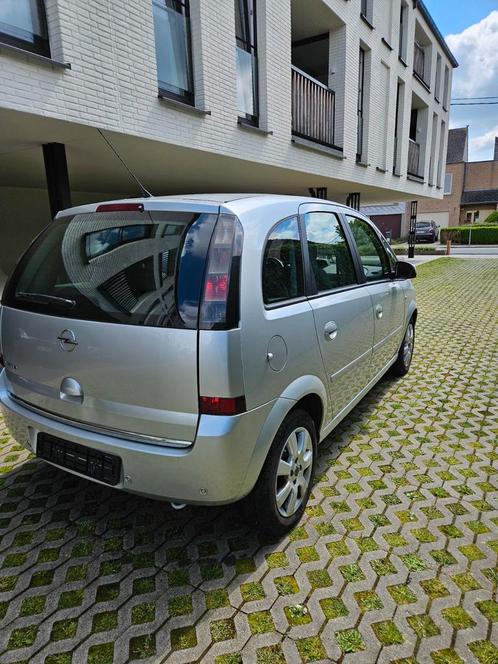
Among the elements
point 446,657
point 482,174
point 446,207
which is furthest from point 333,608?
point 482,174

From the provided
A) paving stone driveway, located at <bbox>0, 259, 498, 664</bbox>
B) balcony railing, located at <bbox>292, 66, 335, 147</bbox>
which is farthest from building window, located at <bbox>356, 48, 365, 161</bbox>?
paving stone driveway, located at <bbox>0, 259, 498, 664</bbox>

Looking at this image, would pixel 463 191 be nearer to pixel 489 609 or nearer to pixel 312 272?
pixel 312 272

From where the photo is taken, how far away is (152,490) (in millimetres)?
1880

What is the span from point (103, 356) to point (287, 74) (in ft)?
23.3

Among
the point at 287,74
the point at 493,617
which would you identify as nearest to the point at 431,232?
the point at 287,74

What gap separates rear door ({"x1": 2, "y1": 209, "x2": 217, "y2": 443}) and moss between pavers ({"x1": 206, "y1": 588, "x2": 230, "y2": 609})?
794mm

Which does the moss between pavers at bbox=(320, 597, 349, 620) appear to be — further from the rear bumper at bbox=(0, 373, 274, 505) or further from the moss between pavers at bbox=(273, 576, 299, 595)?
the rear bumper at bbox=(0, 373, 274, 505)

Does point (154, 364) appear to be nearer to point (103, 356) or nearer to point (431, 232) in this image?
point (103, 356)

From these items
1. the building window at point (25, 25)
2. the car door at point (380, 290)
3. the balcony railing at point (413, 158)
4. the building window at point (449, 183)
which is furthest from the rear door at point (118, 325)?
the building window at point (449, 183)

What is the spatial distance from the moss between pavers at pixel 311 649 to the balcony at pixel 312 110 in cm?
775

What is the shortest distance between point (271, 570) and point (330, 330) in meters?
1.32

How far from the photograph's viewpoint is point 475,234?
3234 cm

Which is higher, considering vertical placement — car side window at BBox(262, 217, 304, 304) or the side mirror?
car side window at BBox(262, 217, 304, 304)

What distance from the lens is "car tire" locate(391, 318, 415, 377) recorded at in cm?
466
